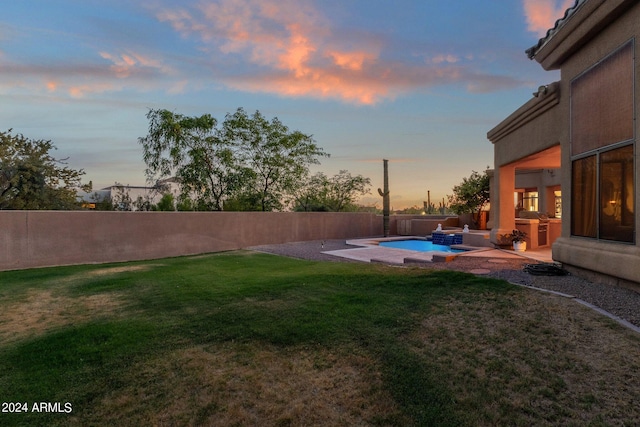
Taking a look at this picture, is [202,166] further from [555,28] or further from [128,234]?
[555,28]

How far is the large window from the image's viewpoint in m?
5.51

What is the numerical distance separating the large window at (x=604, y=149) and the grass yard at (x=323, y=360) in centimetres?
208

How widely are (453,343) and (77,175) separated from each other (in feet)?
62.0

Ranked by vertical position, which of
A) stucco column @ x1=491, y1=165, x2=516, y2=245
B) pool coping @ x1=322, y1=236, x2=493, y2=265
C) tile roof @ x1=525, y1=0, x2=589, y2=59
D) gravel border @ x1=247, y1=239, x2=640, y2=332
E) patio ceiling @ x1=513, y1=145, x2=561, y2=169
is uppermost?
tile roof @ x1=525, y1=0, x2=589, y2=59

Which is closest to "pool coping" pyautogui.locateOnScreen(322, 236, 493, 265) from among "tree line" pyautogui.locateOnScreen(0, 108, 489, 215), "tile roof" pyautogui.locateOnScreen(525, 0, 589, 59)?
"tile roof" pyautogui.locateOnScreen(525, 0, 589, 59)

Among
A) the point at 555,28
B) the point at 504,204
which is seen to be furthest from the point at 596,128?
the point at 504,204

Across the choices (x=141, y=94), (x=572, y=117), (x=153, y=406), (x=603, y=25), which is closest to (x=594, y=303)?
(x=572, y=117)

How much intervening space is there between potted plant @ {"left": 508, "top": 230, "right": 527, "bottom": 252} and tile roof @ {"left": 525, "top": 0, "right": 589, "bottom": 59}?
5735 millimetres

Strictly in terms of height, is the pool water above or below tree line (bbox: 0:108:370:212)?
below

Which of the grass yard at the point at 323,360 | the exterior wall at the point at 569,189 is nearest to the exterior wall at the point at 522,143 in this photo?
the exterior wall at the point at 569,189

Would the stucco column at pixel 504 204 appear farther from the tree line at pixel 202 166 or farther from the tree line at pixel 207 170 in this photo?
the tree line at pixel 202 166

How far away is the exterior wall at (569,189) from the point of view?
525 cm

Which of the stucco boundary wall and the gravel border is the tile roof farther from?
the stucco boundary wall

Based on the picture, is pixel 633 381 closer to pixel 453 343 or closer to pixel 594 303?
pixel 453 343
